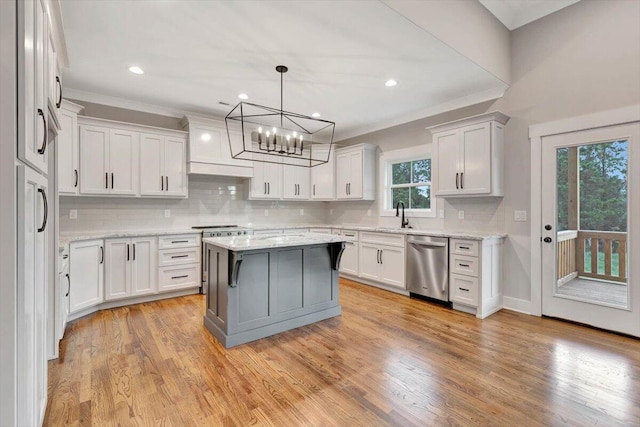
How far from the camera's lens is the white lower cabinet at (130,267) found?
12.3 feet

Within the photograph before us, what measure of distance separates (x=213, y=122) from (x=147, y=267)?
2.28 meters

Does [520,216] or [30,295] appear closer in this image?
[30,295]

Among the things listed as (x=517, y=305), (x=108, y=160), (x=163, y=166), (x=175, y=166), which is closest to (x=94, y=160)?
(x=108, y=160)

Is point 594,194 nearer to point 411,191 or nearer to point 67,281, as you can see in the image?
point 411,191

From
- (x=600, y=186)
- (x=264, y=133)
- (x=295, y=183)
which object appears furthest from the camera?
(x=295, y=183)

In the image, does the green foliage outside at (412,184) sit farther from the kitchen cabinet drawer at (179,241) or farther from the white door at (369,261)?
the kitchen cabinet drawer at (179,241)

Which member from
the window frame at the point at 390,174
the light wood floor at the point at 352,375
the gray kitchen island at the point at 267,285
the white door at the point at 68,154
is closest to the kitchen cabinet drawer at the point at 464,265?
the light wood floor at the point at 352,375

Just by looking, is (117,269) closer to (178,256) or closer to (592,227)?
(178,256)

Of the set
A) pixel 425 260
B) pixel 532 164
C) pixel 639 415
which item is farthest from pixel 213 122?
pixel 639 415

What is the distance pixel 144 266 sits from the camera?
13.1 feet

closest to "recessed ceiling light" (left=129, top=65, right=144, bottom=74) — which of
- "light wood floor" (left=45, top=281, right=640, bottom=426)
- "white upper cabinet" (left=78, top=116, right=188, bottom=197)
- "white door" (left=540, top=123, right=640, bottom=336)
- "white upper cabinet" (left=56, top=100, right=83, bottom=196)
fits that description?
"white upper cabinet" (left=56, top=100, right=83, bottom=196)

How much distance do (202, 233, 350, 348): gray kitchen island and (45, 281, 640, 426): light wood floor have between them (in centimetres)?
16

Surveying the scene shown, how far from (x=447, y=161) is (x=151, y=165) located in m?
4.03

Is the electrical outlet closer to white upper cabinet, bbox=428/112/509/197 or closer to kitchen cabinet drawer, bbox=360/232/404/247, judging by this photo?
white upper cabinet, bbox=428/112/509/197
